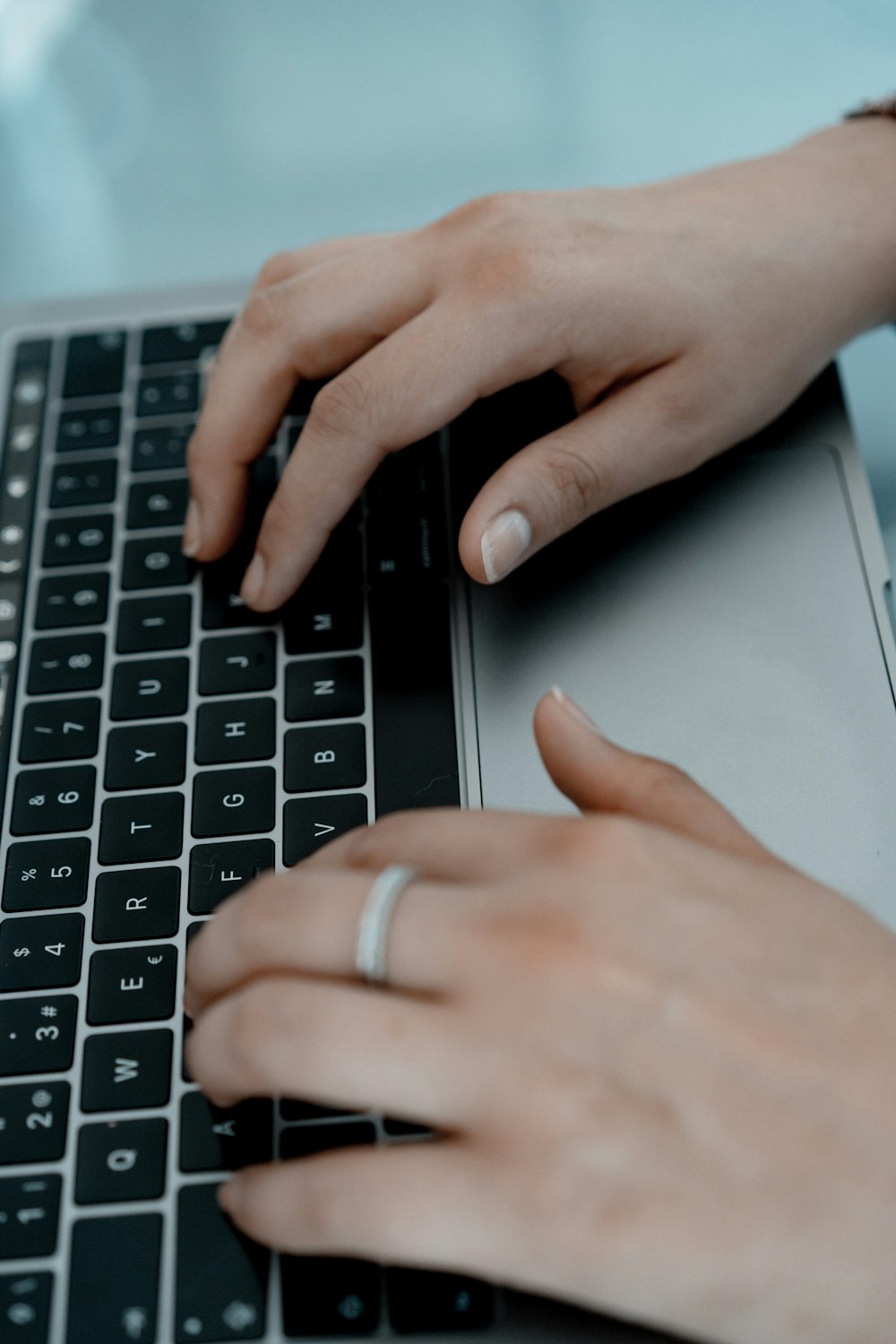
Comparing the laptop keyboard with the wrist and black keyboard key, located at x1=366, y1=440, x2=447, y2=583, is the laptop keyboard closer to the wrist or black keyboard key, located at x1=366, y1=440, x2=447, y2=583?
black keyboard key, located at x1=366, y1=440, x2=447, y2=583

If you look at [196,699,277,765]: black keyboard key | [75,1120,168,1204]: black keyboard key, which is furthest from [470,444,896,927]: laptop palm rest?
[75,1120,168,1204]: black keyboard key

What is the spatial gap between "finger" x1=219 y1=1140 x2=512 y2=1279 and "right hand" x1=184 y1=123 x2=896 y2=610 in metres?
0.28

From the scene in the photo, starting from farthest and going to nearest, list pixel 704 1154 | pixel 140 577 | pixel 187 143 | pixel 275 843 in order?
1. pixel 187 143
2. pixel 140 577
3. pixel 275 843
4. pixel 704 1154

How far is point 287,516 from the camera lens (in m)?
0.65

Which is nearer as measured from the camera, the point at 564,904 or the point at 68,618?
the point at 564,904

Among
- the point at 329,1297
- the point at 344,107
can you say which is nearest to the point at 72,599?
the point at 329,1297

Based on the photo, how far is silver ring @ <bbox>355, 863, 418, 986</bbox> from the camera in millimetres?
440

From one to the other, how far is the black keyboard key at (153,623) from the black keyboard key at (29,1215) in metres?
0.26

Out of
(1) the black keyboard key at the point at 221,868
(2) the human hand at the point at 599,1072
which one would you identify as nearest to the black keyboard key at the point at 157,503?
(1) the black keyboard key at the point at 221,868

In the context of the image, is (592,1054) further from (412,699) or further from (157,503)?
(157,503)

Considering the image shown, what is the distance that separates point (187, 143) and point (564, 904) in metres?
0.75

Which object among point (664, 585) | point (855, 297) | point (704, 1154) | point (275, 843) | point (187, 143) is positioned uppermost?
point (187, 143)

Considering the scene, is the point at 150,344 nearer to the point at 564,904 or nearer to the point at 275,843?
the point at 275,843

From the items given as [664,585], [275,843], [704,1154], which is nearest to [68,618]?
[275,843]
